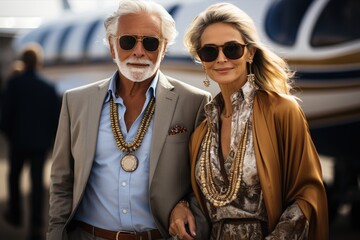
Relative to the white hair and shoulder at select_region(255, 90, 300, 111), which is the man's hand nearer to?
shoulder at select_region(255, 90, 300, 111)

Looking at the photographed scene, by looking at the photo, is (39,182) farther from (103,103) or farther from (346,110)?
(103,103)

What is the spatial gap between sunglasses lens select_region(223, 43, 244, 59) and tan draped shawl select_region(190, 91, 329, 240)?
0.25 metres

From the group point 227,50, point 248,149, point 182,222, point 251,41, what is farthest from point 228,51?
point 182,222

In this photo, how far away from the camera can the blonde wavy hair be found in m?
2.85

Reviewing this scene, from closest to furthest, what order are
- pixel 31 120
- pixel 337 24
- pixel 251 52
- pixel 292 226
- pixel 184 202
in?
pixel 292 226, pixel 251 52, pixel 184 202, pixel 337 24, pixel 31 120

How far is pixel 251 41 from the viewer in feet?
9.42

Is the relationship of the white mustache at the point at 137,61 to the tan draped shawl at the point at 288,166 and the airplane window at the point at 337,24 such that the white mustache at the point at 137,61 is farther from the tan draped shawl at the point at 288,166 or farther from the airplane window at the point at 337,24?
the airplane window at the point at 337,24

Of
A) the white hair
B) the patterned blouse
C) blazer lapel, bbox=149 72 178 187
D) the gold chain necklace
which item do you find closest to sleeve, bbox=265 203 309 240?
the patterned blouse

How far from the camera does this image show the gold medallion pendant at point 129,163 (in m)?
3.07

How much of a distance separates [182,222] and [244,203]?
308 millimetres

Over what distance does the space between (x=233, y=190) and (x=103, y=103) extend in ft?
2.56

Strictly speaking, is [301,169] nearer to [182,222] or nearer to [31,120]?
[182,222]

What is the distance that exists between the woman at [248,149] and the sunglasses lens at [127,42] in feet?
0.81

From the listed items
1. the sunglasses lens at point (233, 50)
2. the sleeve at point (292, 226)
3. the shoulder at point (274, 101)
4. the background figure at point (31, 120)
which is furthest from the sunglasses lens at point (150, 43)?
the background figure at point (31, 120)
